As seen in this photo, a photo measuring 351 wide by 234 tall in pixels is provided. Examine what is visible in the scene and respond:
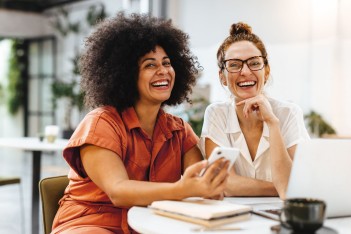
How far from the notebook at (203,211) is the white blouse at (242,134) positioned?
62 centimetres

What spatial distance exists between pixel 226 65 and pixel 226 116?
0.77 feet

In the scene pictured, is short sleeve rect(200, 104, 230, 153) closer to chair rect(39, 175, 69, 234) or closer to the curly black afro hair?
the curly black afro hair

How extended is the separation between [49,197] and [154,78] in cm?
66

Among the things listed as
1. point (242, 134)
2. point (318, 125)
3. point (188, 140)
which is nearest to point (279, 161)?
point (242, 134)

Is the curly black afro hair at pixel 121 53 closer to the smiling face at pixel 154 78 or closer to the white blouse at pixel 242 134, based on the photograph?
the smiling face at pixel 154 78

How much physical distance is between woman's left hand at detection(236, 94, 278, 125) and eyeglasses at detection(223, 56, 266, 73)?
0.53ft

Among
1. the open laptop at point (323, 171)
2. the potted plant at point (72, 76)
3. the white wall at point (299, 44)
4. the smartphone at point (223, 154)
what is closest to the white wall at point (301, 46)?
the white wall at point (299, 44)

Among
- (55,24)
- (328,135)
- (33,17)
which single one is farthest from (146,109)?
(33,17)

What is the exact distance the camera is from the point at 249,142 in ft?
7.26

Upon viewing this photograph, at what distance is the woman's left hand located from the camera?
6.70 feet

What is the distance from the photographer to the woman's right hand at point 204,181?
1.52 metres

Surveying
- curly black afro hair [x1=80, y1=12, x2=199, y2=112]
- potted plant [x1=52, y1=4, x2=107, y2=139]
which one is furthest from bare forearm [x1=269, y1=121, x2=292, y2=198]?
potted plant [x1=52, y1=4, x2=107, y2=139]

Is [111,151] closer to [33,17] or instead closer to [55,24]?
[55,24]

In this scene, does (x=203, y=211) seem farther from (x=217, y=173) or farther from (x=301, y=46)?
(x=301, y=46)
